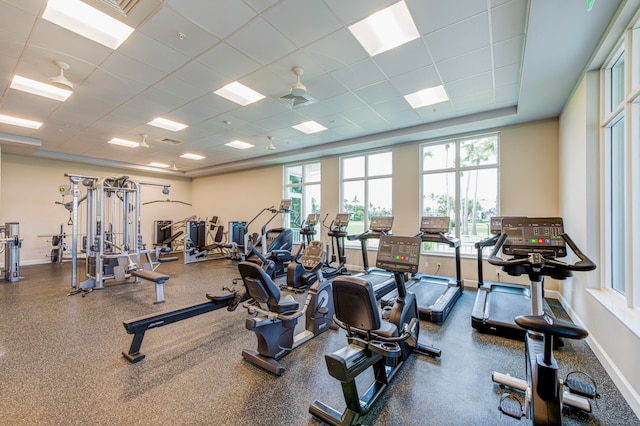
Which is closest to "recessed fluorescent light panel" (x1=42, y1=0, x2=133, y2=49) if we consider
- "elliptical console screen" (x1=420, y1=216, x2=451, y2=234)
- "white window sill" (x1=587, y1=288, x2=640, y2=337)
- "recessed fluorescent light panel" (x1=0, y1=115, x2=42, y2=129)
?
"recessed fluorescent light panel" (x1=0, y1=115, x2=42, y2=129)

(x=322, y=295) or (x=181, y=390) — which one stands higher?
(x=322, y=295)

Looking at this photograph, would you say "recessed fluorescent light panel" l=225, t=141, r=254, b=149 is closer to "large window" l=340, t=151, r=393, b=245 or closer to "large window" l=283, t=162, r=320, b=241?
"large window" l=283, t=162, r=320, b=241

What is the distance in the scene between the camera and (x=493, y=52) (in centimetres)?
319

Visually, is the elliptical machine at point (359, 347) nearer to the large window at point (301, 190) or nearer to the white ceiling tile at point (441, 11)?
the white ceiling tile at point (441, 11)

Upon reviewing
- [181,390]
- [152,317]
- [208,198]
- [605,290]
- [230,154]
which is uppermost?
[230,154]

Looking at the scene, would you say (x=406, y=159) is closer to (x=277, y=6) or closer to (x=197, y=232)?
(x=277, y=6)

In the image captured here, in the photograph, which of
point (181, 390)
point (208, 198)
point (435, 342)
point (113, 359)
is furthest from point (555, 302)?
point (208, 198)

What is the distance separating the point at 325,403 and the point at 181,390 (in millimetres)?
1206

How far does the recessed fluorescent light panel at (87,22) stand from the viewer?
257 centimetres

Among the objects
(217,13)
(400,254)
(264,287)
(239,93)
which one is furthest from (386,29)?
(264,287)

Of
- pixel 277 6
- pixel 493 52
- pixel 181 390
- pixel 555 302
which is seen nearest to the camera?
pixel 181 390

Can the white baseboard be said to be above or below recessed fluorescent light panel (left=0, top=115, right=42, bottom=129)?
below

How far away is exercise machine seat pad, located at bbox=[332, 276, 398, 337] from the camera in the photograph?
1810 mm

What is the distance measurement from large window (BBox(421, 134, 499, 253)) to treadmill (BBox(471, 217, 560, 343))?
1.05 m
